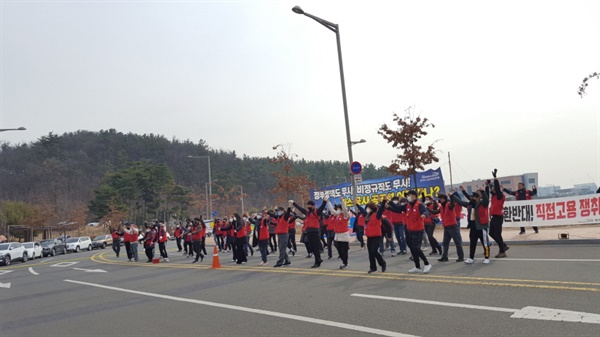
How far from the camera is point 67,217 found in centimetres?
7094

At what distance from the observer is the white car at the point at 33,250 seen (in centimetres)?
3450

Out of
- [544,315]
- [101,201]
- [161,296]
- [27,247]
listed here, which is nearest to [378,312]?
[544,315]

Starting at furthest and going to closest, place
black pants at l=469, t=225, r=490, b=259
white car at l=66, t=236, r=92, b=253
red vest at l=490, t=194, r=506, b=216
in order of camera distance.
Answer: white car at l=66, t=236, r=92, b=253
red vest at l=490, t=194, r=506, b=216
black pants at l=469, t=225, r=490, b=259

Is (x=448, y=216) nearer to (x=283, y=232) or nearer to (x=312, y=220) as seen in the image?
(x=312, y=220)

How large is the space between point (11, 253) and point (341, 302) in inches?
1189

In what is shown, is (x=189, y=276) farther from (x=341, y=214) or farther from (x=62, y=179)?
(x=62, y=179)

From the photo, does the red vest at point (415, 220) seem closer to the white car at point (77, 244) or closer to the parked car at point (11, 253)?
the parked car at point (11, 253)

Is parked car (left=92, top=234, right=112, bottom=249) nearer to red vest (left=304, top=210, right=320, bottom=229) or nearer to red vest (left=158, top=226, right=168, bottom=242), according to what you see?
red vest (left=158, top=226, right=168, bottom=242)

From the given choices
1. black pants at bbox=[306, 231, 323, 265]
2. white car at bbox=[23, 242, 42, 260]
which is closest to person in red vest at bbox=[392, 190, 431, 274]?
black pants at bbox=[306, 231, 323, 265]

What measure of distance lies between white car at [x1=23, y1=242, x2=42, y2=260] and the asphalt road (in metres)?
23.9

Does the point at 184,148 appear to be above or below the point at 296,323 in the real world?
above

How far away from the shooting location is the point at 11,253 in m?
31.2

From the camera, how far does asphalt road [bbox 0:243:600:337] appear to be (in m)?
6.44

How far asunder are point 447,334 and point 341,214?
716cm
